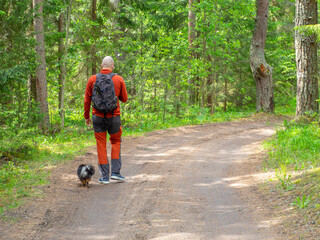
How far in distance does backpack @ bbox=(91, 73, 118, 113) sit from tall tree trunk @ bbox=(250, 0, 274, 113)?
12.6 m

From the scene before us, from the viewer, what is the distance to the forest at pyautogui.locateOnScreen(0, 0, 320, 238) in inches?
317

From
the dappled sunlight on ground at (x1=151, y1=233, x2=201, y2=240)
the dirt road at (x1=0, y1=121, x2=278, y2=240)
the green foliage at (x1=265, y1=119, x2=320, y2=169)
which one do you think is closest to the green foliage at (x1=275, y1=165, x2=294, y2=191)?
the green foliage at (x1=265, y1=119, x2=320, y2=169)

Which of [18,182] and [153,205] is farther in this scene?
[18,182]

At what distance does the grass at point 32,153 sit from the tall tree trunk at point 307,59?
244 inches

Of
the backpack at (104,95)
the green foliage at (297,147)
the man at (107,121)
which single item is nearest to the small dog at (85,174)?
the man at (107,121)

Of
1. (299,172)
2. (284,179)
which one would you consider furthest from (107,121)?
(299,172)

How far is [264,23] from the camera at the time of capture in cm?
1764

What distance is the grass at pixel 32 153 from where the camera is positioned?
620 centimetres

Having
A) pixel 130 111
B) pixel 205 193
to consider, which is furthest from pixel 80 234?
pixel 130 111

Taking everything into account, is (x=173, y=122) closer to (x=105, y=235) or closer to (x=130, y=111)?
(x=130, y=111)

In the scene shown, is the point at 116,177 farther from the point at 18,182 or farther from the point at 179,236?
the point at 179,236

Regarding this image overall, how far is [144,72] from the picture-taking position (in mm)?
15469

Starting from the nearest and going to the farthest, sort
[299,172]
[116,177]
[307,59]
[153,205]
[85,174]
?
[153,205] < [85,174] < [299,172] < [116,177] < [307,59]

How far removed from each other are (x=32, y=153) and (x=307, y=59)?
8360 mm
